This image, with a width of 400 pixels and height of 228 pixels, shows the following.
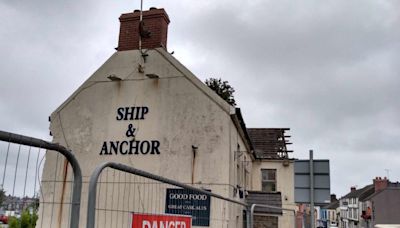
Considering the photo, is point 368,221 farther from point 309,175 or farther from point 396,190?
point 309,175

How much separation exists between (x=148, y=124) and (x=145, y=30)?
154 inches

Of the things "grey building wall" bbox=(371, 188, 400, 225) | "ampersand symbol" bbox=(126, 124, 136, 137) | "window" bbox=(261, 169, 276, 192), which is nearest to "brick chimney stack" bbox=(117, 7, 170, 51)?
"ampersand symbol" bbox=(126, 124, 136, 137)

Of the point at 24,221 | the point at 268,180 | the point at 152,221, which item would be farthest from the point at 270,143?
the point at 24,221

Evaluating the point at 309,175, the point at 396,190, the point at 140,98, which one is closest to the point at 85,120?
the point at 140,98

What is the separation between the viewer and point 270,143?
2467cm

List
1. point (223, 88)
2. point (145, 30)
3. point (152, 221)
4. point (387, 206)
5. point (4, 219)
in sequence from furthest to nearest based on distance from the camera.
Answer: point (387, 206), point (223, 88), point (145, 30), point (152, 221), point (4, 219)

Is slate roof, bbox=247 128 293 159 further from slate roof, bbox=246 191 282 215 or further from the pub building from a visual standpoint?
the pub building

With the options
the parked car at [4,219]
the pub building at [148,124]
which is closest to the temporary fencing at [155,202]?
the pub building at [148,124]

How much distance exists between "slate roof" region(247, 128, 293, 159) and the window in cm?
90

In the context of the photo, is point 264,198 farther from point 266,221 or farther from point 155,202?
point 155,202

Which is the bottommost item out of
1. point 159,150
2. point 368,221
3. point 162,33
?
point 368,221

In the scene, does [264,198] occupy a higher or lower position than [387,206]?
higher

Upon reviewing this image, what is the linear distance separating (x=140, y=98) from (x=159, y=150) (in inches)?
87.3

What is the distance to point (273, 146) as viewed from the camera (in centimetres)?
2423
